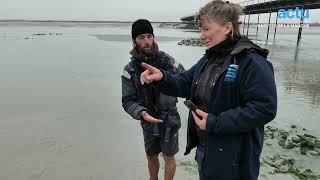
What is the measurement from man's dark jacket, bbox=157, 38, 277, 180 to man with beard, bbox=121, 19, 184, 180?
133 centimetres

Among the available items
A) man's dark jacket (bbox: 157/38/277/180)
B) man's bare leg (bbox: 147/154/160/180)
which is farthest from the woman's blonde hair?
man's bare leg (bbox: 147/154/160/180)

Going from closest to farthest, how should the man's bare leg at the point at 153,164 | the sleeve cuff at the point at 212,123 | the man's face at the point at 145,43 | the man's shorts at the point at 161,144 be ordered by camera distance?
the sleeve cuff at the point at 212,123, the man's face at the point at 145,43, the man's shorts at the point at 161,144, the man's bare leg at the point at 153,164

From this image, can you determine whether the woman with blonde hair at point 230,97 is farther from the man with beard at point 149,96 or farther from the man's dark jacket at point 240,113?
the man with beard at point 149,96

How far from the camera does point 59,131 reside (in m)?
7.20

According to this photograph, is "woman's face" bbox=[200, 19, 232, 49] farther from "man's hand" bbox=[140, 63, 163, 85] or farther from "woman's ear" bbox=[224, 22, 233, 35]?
"man's hand" bbox=[140, 63, 163, 85]

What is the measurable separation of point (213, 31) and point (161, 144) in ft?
6.45

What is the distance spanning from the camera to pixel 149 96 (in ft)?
13.1

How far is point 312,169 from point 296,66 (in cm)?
1322

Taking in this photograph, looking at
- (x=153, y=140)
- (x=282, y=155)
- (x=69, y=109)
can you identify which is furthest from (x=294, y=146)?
(x=69, y=109)

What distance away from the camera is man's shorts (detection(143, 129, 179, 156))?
4133 mm

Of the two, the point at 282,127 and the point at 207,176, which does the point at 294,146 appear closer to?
the point at 282,127

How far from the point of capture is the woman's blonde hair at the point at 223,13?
8.28 feet

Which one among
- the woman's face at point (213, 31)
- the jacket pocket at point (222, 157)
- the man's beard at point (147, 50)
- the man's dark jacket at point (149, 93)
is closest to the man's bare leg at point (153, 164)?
the man's dark jacket at point (149, 93)

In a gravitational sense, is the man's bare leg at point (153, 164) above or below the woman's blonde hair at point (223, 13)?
below
